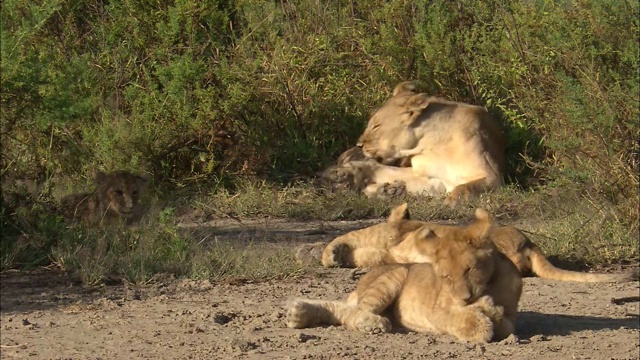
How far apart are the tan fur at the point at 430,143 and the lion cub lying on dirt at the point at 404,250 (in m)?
2.52

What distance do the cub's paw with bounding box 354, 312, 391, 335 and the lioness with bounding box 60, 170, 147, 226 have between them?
334 centimetres

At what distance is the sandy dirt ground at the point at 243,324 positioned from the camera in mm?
6098

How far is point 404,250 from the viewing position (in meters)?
7.90

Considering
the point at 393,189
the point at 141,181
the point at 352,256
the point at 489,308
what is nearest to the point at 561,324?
the point at 489,308

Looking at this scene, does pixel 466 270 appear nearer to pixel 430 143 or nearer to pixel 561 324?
pixel 561 324

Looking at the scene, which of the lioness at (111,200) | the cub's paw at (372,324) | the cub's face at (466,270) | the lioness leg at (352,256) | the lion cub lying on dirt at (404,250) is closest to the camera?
the cub's face at (466,270)

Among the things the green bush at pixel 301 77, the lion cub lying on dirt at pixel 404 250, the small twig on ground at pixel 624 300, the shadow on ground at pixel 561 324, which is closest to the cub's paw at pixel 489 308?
the shadow on ground at pixel 561 324

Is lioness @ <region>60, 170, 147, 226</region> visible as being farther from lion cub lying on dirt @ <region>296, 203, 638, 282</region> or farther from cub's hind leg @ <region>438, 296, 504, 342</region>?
cub's hind leg @ <region>438, 296, 504, 342</region>

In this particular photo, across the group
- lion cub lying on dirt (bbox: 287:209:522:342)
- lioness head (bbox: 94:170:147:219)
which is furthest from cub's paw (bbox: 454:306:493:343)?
lioness head (bbox: 94:170:147:219)

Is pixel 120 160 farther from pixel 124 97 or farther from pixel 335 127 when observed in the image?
pixel 335 127

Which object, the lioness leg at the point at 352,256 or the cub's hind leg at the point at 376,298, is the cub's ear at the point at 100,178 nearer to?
the lioness leg at the point at 352,256

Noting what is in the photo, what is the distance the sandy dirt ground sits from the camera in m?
6.10

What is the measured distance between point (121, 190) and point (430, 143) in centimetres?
299

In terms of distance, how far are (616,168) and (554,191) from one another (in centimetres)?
84
